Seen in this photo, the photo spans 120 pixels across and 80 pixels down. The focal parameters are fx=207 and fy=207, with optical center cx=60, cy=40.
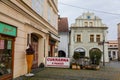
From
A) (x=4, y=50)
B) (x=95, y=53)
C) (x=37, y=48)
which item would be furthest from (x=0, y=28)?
(x=95, y=53)

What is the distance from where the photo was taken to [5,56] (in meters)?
8.84

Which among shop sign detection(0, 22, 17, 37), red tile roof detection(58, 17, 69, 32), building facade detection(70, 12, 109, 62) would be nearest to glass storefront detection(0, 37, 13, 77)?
shop sign detection(0, 22, 17, 37)

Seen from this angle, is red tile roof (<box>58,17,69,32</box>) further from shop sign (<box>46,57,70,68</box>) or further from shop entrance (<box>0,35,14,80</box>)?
shop entrance (<box>0,35,14,80</box>)

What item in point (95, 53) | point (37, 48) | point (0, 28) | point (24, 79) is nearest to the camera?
point (0, 28)

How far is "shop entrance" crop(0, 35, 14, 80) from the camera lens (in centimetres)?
839

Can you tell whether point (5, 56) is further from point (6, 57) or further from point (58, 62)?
point (58, 62)

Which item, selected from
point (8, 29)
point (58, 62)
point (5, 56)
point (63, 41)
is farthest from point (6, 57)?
point (63, 41)

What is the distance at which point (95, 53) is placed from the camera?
20484mm

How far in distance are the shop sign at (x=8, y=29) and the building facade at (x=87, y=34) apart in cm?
2998

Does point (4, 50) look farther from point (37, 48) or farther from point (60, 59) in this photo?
point (60, 59)

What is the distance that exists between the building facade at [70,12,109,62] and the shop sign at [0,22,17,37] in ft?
98.4

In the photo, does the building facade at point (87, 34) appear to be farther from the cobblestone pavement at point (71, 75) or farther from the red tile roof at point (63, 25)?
the cobblestone pavement at point (71, 75)

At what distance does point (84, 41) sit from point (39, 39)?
23909 millimetres

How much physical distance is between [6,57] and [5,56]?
0.12 meters
